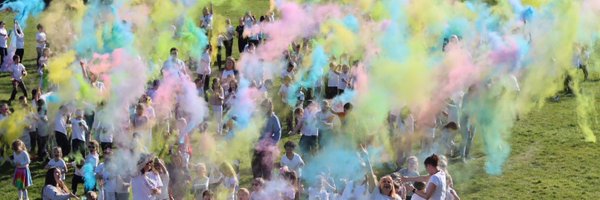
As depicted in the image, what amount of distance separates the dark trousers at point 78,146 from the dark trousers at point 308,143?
13.0ft

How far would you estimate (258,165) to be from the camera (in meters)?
15.3

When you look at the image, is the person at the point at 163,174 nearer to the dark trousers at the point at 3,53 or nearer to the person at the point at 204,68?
the person at the point at 204,68

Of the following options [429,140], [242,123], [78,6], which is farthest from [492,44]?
[78,6]

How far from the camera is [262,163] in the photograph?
1538cm

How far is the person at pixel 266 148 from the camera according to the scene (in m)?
15.2

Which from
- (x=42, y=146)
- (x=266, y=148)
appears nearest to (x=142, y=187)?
(x=266, y=148)

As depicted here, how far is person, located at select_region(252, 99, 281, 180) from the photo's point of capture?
15.2 meters

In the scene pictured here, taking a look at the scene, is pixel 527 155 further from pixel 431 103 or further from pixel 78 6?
pixel 78 6

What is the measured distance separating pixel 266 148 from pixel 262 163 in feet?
1.93

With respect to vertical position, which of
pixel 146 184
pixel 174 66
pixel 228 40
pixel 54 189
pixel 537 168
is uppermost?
pixel 228 40

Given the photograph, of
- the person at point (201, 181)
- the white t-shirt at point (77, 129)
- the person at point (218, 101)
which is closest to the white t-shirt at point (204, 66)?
the person at point (218, 101)

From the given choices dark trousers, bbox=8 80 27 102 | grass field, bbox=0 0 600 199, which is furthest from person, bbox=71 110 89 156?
dark trousers, bbox=8 80 27 102

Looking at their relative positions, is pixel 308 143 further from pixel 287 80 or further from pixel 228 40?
pixel 228 40

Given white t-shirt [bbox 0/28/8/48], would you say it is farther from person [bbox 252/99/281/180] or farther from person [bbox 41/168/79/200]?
person [bbox 41/168/79/200]
